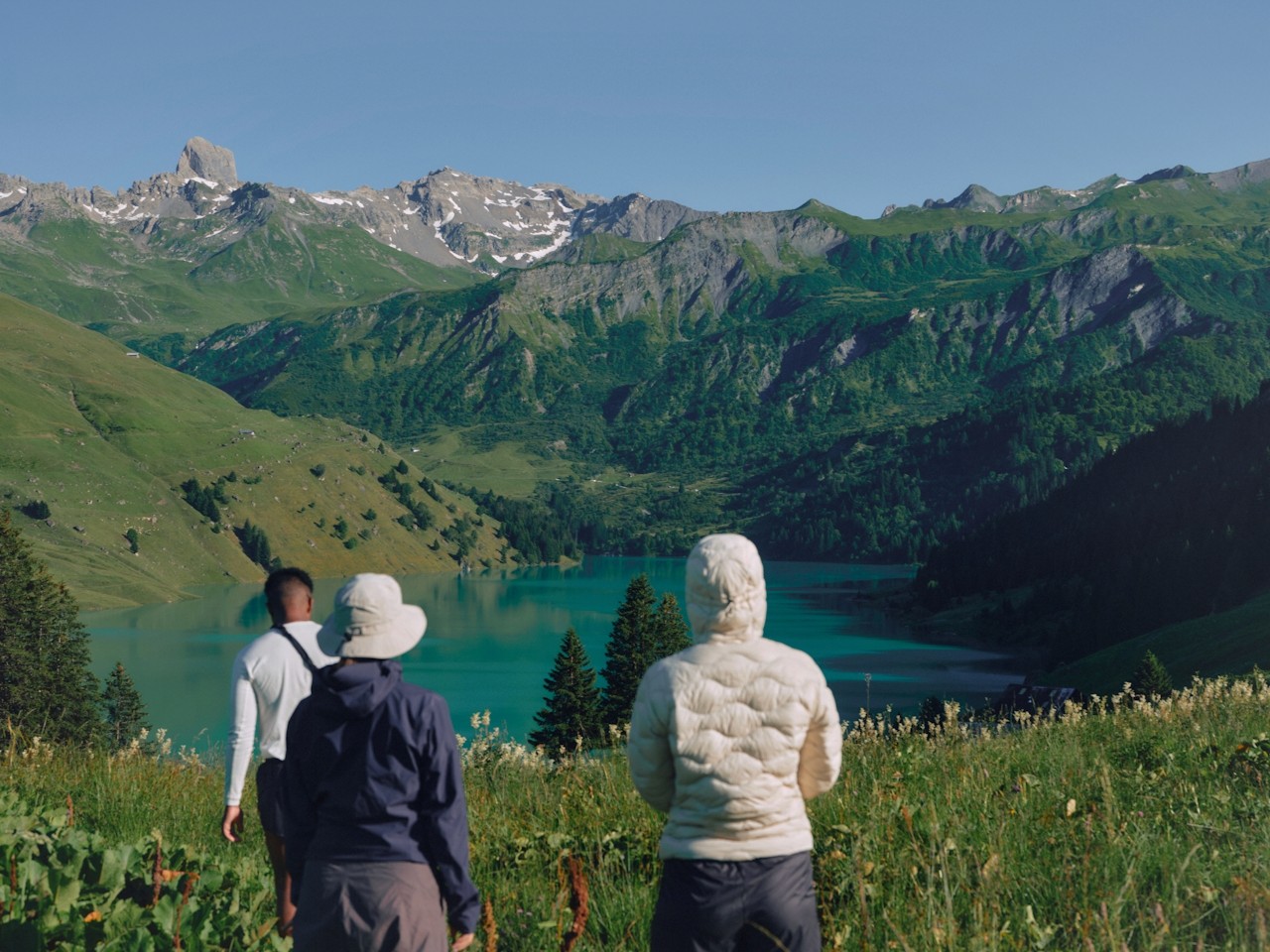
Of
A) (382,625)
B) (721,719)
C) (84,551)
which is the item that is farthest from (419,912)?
(84,551)

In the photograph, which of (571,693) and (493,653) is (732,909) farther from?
(493,653)

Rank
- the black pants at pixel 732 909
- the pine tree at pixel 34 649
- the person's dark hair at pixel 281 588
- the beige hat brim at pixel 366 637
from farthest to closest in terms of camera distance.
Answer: the pine tree at pixel 34 649
the person's dark hair at pixel 281 588
the beige hat brim at pixel 366 637
the black pants at pixel 732 909

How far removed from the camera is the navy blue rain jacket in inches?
206

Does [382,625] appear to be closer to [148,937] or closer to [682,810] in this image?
[682,810]

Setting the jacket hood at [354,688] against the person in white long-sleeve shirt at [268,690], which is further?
the person in white long-sleeve shirt at [268,690]

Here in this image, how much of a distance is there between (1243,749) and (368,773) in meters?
6.99

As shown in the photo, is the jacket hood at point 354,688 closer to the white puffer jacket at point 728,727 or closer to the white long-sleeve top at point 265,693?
the white puffer jacket at point 728,727

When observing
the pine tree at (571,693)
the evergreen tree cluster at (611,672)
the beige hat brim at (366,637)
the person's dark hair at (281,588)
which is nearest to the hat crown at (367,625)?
the beige hat brim at (366,637)

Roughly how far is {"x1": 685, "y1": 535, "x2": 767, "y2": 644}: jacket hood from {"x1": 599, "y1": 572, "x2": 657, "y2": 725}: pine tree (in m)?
56.9

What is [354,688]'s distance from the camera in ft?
17.3

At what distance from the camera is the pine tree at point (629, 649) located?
61750mm

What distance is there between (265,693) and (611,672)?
57.7 meters

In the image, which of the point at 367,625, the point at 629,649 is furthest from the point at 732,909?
the point at 629,649

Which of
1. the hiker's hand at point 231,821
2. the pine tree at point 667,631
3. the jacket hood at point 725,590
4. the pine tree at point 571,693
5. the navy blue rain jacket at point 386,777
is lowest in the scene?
the pine tree at point 571,693
